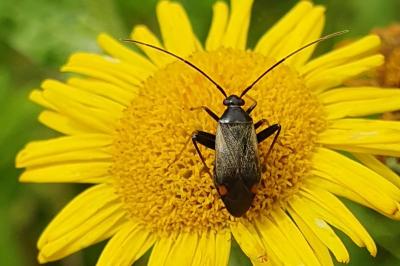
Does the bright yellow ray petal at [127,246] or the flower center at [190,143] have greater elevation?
the flower center at [190,143]

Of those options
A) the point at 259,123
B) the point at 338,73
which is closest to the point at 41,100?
the point at 259,123

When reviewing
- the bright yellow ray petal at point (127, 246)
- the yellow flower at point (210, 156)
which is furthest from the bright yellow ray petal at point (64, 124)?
the bright yellow ray petal at point (127, 246)

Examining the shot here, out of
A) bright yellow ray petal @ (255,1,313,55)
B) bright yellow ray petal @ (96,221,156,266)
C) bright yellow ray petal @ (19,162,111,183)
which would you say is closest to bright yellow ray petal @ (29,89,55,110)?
bright yellow ray petal @ (19,162,111,183)

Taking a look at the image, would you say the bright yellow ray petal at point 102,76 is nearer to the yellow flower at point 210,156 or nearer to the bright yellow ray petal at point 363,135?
the yellow flower at point 210,156

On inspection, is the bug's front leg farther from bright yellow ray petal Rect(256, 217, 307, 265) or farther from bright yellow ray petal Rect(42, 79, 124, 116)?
bright yellow ray petal Rect(42, 79, 124, 116)

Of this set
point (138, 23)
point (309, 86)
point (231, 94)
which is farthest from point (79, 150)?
point (138, 23)

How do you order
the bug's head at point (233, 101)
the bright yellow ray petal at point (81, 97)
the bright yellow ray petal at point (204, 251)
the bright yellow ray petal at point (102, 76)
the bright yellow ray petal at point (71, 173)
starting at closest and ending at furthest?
the bright yellow ray petal at point (204, 251) → the bug's head at point (233, 101) → the bright yellow ray petal at point (71, 173) → the bright yellow ray petal at point (81, 97) → the bright yellow ray petal at point (102, 76)
